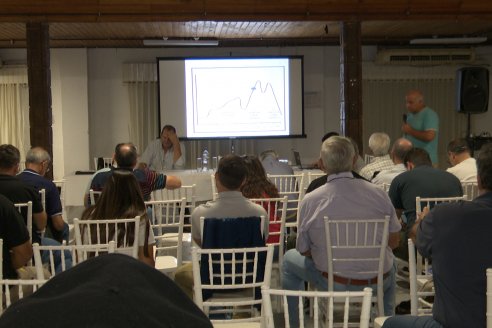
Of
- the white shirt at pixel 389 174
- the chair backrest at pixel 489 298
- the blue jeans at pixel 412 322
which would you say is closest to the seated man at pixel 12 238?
the blue jeans at pixel 412 322

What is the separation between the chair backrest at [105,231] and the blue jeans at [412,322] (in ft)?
4.39

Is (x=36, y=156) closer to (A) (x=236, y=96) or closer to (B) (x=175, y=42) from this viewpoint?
(B) (x=175, y=42)

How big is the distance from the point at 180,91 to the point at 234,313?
6515mm

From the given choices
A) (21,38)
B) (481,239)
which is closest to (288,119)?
(21,38)

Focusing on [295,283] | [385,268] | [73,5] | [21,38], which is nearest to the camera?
[385,268]

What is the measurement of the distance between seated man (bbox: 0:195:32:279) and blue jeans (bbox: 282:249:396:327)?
1.48m

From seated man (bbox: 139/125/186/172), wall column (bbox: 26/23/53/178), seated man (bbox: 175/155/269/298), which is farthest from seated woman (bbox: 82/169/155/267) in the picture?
seated man (bbox: 139/125/186/172)

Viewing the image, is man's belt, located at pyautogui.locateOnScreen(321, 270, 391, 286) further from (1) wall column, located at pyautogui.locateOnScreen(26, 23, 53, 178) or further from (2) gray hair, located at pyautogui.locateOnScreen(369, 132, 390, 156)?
(1) wall column, located at pyautogui.locateOnScreen(26, 23, 53, 178)

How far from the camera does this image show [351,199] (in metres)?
3.31

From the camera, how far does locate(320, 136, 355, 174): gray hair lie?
3428mm

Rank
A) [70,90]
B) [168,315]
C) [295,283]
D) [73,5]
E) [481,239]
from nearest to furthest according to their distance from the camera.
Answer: [168,315], [481,239], [295,283], [73,5], [70,90]

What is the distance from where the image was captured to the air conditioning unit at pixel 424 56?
10.1m

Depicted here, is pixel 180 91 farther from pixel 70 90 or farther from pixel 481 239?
pixel 481 239

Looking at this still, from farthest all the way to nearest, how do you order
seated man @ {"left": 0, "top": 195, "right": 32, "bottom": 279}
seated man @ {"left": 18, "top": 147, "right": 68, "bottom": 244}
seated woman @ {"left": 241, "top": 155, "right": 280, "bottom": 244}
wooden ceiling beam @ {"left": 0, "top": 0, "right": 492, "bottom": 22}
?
1. wooden ceiling beam @ {"left": 0, "top": 0, "right": 492, "bottom": 22}
2. seated man @ {"left": 18, "top": 147, "right": 68, "bottom": 244}
3. seated woman @ {"left": 241, "top": 155, "right": 280, "bottom": 244}
4. seated man @ {"left": 0, "top": 195, "right": 32, "bottom": 279}
